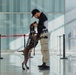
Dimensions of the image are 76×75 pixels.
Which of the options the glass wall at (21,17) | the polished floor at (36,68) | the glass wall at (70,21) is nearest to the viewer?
the polished floor at (36,68)

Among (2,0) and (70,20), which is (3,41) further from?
(70,20)

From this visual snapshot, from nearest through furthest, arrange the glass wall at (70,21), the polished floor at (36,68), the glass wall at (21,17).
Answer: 1. the polished floor at (36,68)
2. the glass wall at (70,21)
3. the glass wall at (21,17)

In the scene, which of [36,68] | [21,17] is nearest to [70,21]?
[21,17]

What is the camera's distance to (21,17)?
15789mm

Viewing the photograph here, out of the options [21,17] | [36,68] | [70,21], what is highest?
[21,17]

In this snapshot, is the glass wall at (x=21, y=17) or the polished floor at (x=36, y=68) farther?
the glass wall at (x=21, y=17)

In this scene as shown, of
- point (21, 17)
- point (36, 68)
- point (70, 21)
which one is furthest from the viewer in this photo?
point (21, 17)

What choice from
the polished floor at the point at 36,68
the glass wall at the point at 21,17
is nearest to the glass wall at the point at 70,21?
the glass wall at the point at 21,17

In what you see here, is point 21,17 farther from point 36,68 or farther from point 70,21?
point 36,68

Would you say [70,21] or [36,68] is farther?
[70,21]

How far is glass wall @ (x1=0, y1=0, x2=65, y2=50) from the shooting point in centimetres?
1559

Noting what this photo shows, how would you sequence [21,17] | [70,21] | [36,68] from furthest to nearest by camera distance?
[21,17], [70,21], [36,68]

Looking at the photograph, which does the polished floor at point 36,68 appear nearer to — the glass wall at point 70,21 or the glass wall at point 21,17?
the glass wall at point 70,21

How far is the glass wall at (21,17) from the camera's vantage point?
614 inches
